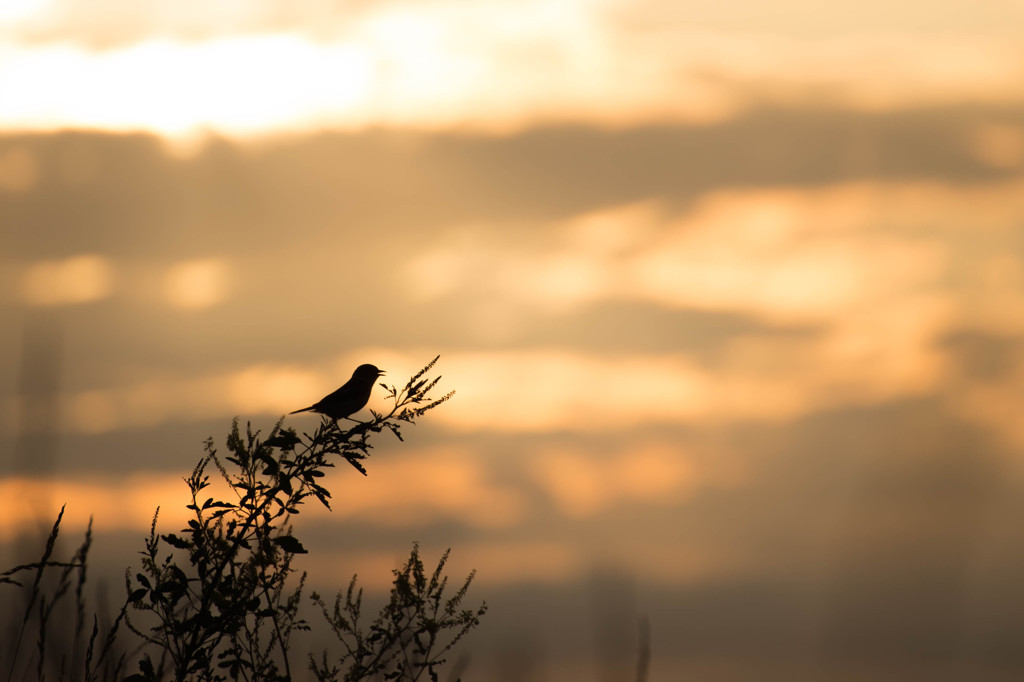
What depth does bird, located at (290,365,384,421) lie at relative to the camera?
970 cm

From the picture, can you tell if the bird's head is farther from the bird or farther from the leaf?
the leaf

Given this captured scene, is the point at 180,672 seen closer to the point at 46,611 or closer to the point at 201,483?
the point at 201,483

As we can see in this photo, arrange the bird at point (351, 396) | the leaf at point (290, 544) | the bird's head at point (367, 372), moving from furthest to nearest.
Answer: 1. the bird's head at point (367, 372)
2. the bird at point (351, 396)
3. the leaf at point (290, 544)

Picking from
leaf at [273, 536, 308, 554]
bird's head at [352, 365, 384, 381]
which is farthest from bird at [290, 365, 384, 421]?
leaf at [273, 536, 308, 554]

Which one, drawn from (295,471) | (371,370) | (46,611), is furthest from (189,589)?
(371,370)

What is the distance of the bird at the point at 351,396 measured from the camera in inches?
382

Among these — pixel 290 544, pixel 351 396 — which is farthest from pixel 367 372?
pixel 290 544

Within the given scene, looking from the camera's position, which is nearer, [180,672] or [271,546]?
[180,672]

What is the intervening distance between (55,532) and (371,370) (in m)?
6.43

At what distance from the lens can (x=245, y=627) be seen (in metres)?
6.97

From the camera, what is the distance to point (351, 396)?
33.0ft

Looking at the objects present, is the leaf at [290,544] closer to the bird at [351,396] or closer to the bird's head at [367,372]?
the bird at [351,396]

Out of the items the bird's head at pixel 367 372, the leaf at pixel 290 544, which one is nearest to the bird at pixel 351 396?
the bird's head at pixel 367 372

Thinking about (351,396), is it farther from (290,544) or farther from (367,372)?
(290,544)
